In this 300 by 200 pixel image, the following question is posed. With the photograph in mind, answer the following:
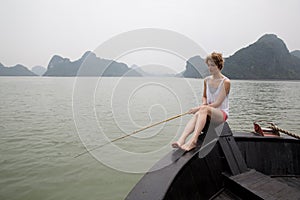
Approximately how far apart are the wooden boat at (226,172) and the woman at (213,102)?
183 millimetres

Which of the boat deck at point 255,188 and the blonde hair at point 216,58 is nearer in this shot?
the boat deck at point 255,188

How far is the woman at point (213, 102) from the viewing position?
9.31 ft

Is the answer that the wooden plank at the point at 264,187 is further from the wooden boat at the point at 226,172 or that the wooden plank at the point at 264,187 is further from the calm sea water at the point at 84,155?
the calm sea water at the point at 84,155

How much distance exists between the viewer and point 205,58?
3217mm

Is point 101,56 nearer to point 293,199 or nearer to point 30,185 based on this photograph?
point 293,199

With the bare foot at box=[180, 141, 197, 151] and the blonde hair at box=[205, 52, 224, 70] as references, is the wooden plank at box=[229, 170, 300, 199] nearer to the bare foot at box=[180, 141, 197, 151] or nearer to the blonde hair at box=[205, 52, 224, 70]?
the bare foot at box=[180, 141, 197, 151]

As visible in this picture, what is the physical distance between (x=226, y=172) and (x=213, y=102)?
1.03 m

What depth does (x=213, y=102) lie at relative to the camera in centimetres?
334

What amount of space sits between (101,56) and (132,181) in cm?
313

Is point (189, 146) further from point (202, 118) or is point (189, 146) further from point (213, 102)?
point (213, 102)

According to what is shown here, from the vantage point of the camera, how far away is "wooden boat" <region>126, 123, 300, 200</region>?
1941 mm

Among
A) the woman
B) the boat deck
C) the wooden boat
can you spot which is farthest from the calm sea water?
the boat deck

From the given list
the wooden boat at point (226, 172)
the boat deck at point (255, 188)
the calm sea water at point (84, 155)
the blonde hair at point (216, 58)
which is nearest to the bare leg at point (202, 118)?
the wooden boat at point (226, 172)

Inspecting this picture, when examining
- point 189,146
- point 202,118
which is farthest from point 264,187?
point 202,118
